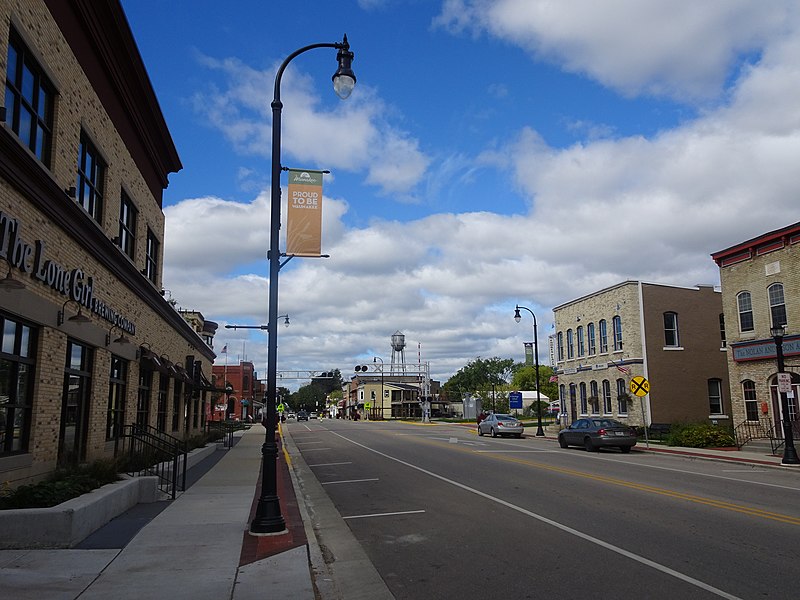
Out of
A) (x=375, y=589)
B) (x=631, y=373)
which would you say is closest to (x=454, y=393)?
(x=631, y=373)

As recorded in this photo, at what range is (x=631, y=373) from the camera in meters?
37.1

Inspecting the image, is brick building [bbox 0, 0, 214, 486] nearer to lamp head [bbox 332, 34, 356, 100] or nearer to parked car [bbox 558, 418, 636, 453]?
lamp head [bbox 332, 34, 356, 100]

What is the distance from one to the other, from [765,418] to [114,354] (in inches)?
952

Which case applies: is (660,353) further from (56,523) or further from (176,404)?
(56,523)

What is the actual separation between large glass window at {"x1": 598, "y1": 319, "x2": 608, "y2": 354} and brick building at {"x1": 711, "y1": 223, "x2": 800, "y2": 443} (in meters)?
11.4

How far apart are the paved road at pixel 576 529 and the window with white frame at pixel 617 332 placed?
19806 mm

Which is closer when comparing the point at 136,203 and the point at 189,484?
the point at 189,484

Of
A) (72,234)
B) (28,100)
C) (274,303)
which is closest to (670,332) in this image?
(274,303)

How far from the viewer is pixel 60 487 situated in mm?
9039

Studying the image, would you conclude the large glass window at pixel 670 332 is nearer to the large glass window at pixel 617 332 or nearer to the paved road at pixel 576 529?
the large glass window at pixel 617 332

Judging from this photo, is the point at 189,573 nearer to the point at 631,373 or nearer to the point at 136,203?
the point at 136,203

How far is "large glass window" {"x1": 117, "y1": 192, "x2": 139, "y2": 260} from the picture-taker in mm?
16781

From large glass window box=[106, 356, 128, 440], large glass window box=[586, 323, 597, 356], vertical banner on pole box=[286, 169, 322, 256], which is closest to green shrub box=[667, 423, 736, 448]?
large glass window box=[586, 323, 597, 356]

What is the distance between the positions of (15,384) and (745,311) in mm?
27511
